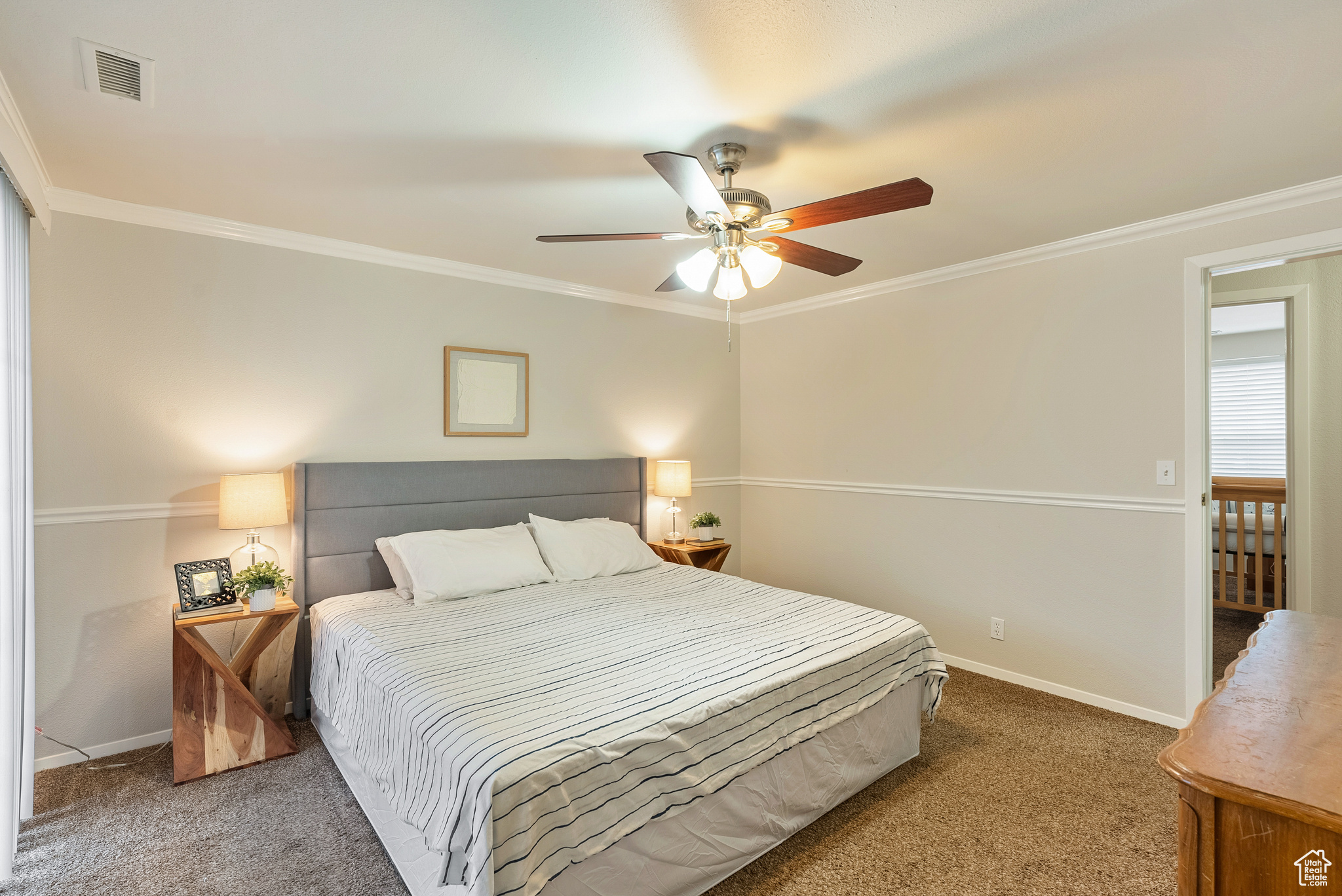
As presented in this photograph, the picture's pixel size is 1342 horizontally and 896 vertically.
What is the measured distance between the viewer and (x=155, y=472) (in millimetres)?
2848

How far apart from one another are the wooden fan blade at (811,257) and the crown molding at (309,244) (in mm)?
1931

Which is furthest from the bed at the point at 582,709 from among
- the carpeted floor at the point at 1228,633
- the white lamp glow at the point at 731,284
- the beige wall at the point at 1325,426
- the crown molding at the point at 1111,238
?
the beige wall at the point at 1325,426

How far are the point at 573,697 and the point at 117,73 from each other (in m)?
2.18

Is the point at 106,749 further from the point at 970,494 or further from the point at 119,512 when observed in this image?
the point at 970,494

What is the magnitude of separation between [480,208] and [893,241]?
6.69 feet

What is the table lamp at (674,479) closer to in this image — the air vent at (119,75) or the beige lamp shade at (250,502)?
the beige lamp shade at (250,502)

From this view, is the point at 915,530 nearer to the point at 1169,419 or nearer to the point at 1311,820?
the point at 1169,419

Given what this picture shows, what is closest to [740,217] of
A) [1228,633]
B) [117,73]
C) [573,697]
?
[573,697]

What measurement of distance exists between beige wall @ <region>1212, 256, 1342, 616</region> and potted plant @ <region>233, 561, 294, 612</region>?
5.39m

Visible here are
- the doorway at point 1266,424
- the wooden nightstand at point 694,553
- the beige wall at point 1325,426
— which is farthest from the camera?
the wooden nightstand at point 694,553

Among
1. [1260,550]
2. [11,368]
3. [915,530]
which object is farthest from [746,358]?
[11,368]

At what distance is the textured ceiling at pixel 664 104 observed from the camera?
1.58 m

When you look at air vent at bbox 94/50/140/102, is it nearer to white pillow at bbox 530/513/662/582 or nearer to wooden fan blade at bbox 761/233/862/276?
wooden fan blade at bbox 761/233/862/276

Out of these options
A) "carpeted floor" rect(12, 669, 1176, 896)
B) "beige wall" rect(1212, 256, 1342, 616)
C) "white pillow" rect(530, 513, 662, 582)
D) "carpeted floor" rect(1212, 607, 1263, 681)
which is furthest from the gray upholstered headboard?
"beige wall" rect(1212, 256, 1342, 616)
